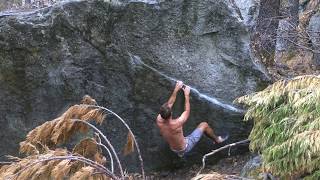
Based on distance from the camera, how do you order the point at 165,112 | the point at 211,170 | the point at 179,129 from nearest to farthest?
the point at 165,112 < the point at 179,129 < the point at 211,170

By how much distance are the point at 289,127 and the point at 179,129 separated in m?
2.73

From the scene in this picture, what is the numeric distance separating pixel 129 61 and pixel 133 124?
1.07 meters

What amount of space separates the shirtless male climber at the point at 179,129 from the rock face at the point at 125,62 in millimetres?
187

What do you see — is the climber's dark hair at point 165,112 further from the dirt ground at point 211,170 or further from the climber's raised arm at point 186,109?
the dirt ground at point 211,170

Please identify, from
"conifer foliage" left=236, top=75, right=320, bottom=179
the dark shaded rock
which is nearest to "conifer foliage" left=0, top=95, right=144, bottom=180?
"conifer foliage" left=236, top=75, right=320, bottom=179

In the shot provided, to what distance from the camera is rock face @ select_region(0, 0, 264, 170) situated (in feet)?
25.6

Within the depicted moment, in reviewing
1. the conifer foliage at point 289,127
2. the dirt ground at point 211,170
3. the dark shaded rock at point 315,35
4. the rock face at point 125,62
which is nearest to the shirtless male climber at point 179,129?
the rock face at point 125,62

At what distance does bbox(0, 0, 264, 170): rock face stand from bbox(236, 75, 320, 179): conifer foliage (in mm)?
2062

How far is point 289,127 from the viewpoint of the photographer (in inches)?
195

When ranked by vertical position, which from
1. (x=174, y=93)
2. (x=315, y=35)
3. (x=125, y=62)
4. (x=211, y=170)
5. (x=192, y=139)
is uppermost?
(x=315, y=35)

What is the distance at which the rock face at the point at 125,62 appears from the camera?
25.6ft

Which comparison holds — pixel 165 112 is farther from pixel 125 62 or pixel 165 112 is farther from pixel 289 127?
pixel 289 127

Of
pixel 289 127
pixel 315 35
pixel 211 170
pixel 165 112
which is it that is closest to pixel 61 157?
pixel 289 127

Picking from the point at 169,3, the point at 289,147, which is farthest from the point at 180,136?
the point at 289,147
